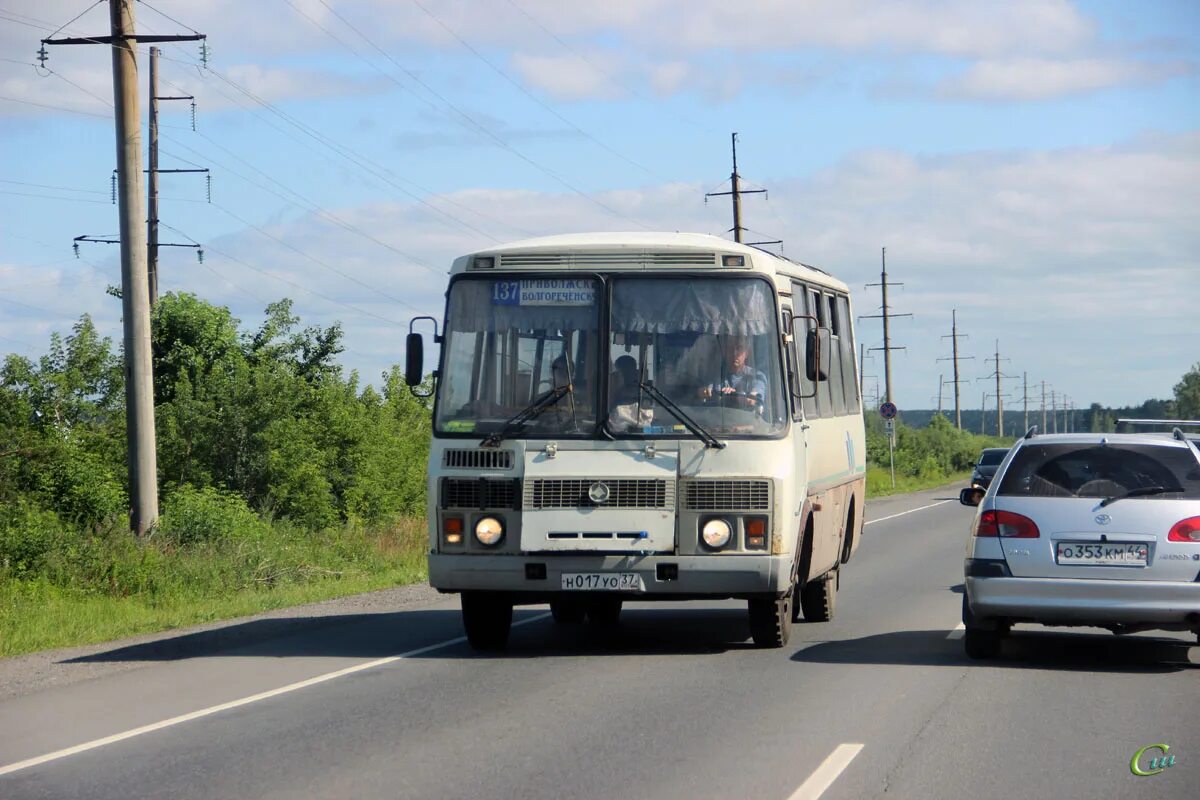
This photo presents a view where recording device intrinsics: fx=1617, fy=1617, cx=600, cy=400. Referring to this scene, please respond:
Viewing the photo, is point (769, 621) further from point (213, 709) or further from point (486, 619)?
point (213, 709)

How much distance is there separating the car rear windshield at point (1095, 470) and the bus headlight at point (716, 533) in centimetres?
195

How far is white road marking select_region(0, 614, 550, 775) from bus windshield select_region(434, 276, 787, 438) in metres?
1.86

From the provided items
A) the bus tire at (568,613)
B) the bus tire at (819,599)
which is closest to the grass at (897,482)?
the bus tire at (819,599)

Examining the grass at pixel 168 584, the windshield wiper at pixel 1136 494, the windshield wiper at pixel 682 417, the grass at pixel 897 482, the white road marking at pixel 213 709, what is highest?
the windshield wiper at pixel 682 417

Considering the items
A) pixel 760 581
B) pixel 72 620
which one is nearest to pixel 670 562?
pixel 760 581

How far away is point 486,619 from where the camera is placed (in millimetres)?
12766

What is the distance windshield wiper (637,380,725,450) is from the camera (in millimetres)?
11859

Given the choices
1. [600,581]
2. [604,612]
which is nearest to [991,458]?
[604,612]

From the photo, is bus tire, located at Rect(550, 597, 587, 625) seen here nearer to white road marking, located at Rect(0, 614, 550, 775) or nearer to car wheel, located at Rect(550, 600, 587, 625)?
car wheel, located at Rect(550, 600, 587, 625)

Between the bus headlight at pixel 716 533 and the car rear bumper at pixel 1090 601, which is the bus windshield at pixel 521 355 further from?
the car rear bumper at pixel 1090 601

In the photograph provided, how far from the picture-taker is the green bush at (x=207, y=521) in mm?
22344

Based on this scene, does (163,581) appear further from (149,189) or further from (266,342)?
(149,189)

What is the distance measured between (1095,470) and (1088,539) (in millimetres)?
705

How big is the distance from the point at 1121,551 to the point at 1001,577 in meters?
0.81
